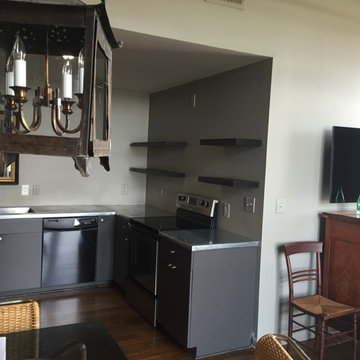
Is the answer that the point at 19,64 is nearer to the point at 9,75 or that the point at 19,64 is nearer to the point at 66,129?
the point at 9,75

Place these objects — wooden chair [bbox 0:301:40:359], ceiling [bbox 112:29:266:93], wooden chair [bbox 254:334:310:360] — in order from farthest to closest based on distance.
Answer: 1. ceiling [bbox 112:29:266:93]
2. wooden chair [bbox 0:301:40:359]
3. wooden chair [bbox 254:334:310:360]

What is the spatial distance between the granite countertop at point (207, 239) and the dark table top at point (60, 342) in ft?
4.05

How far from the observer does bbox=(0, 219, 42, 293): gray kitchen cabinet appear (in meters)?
3.71

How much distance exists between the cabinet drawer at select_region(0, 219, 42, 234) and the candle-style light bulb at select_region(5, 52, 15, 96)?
10.2 ft

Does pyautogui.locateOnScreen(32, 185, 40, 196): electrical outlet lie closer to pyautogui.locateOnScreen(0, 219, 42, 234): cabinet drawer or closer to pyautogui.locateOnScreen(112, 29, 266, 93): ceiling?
pyautogui.locateOnScreen(0, 219, 42, 234): cabinet drawer

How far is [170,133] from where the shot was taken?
438cm

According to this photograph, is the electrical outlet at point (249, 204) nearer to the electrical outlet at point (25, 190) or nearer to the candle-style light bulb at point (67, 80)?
the candle-style light bulb at point (67, 80)

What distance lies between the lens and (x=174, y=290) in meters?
2.95

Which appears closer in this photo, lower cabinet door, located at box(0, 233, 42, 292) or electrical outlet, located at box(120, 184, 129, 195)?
lower cabinet door, located at box(0, 233, 42, 292)

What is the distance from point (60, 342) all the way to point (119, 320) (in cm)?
204

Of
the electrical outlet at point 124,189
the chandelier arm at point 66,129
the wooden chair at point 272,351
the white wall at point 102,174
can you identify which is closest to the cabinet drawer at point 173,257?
the wooden chair at point 272,351

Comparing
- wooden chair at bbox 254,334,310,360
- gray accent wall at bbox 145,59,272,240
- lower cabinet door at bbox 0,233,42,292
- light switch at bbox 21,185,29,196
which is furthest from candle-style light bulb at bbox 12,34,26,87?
light switch at bbox 21,185,29,196

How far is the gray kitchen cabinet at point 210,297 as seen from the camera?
2773mm

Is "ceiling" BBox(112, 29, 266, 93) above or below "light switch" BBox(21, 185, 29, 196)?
above
